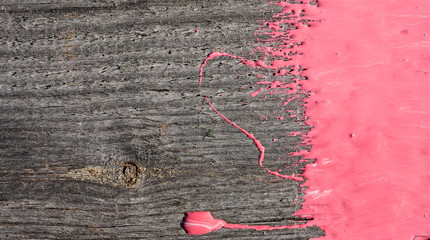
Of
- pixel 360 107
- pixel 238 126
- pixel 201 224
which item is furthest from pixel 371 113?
pixel 201 224

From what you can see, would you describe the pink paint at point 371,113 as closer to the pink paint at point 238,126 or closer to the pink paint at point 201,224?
the pink paint at point 238,126

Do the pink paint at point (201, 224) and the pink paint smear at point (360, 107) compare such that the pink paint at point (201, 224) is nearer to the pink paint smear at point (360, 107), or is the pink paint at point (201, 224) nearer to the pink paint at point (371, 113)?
the pink paint smear at point (360, 107)

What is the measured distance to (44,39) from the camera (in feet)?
2.52

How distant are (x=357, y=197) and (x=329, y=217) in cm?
8

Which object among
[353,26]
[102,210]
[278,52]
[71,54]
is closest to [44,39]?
[71,54]

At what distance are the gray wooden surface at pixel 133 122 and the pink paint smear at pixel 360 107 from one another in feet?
0.12

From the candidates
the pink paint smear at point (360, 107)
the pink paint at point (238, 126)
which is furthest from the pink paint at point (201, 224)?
the pink paint at point (238, 126)

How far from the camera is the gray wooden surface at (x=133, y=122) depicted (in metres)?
0.76

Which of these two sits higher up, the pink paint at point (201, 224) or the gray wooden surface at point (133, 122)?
the gray wooden surface at point (133, 122)

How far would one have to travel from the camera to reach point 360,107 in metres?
0.77

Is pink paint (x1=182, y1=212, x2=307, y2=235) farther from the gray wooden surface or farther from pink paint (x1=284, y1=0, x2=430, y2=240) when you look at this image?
pink paint (x1=284, y1=0, x2=430, y2=240)

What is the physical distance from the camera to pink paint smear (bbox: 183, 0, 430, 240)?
770 mm

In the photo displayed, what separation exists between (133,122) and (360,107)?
0.55 m

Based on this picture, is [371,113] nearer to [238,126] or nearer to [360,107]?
[360,107]
